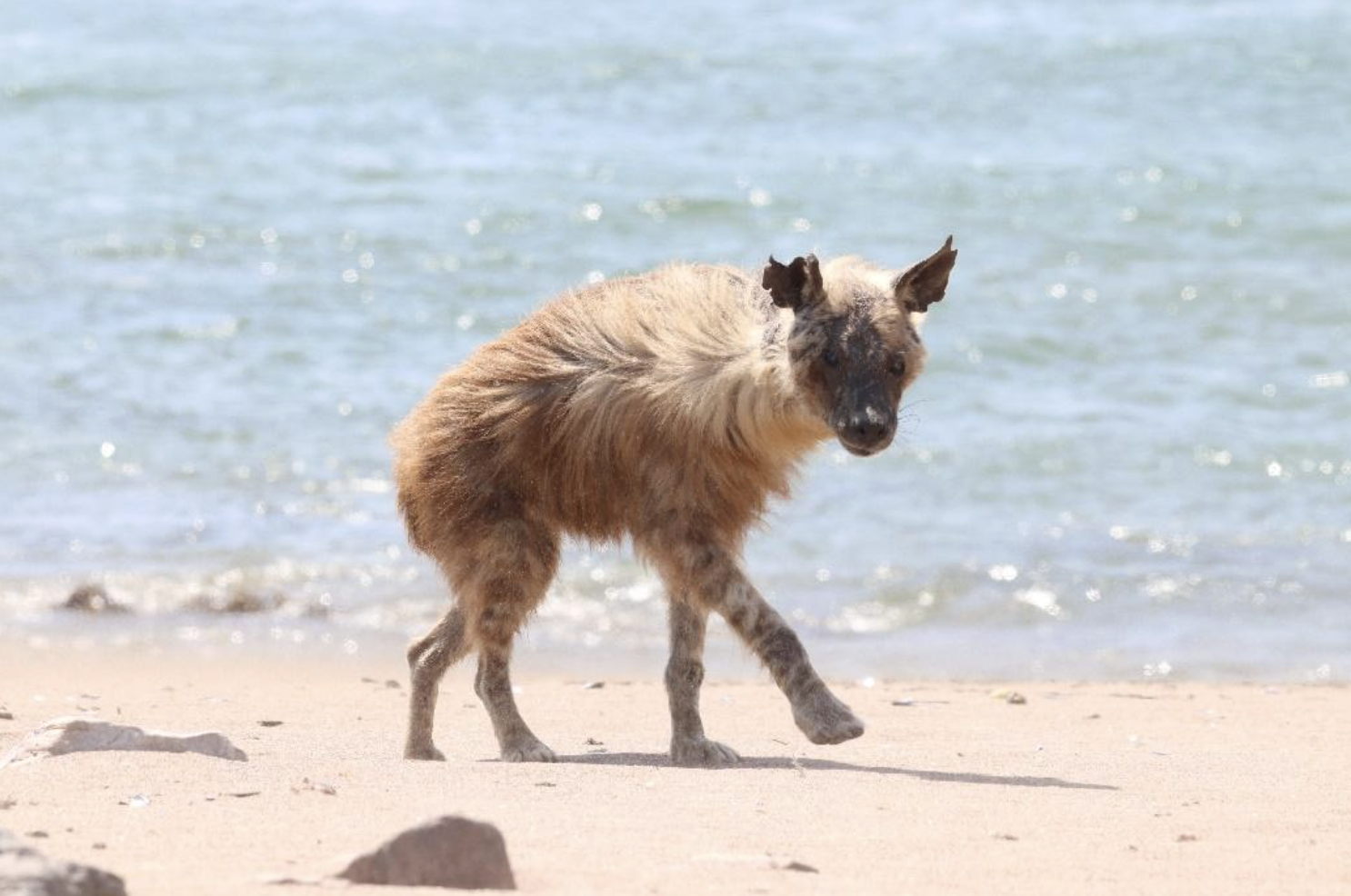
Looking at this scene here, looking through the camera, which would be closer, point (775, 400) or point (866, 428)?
point (866, 428)

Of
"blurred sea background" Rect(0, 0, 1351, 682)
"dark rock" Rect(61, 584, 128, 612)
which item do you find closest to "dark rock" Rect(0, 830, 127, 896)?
"blurred sea background" Rect(0, 0, 1351, 682)

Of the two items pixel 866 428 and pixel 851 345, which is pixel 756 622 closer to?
pixel 866 428

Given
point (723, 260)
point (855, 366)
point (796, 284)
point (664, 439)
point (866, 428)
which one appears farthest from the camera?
point (723, 260)

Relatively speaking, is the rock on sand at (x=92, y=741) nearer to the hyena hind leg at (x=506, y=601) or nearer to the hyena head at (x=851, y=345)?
the hyena hind leg at (x=506, y=601)

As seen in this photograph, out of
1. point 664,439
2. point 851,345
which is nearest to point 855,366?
point 851,345

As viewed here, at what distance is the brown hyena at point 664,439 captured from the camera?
6.89 m

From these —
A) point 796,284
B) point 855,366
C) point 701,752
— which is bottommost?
point 701,752

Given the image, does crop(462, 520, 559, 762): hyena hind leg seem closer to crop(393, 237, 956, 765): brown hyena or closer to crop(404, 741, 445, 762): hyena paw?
crop(393, 237, 956, 765): brown hyena

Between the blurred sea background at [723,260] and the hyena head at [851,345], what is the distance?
334 centimetres

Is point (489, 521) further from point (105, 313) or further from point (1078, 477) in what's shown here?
point (105, 313)

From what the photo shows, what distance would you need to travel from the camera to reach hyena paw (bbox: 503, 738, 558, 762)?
7.36 meters

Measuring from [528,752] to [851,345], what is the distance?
1824mm

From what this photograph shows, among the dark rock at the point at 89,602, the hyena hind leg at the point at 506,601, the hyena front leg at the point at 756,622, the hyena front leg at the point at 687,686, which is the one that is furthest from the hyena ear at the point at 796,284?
the dark rock at the point at 89,602

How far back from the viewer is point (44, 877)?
4.05m
